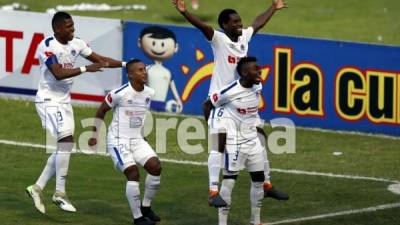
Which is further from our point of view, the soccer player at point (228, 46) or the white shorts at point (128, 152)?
the soccer player at point (228, 46)

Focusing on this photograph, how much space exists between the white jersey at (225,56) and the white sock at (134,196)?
2.17m

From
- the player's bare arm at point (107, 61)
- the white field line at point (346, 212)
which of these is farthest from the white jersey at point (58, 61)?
the white field line at point (346, 212)

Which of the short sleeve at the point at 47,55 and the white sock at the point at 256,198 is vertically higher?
the short sleeve at the point at 47,55

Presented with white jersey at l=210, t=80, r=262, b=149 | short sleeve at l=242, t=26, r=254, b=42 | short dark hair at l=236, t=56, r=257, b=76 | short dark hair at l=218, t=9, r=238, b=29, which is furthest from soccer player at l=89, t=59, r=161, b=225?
short sleeve at l=242, t=26, r=254, b=42

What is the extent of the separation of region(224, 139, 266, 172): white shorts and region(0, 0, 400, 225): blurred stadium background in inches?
48.3

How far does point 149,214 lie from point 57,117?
7.29 ft

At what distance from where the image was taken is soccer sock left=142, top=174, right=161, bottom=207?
20047 mm

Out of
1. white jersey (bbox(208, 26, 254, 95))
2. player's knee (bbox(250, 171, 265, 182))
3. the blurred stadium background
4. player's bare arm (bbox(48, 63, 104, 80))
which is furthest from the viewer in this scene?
white jersey (bbox(208, 26, 254, 95))

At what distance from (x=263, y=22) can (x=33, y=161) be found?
237 inches

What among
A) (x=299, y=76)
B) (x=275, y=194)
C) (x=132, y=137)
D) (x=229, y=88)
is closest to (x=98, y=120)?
(x=132, y=137)

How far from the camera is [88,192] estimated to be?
74.3ft

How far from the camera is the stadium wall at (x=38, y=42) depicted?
96.5 feet

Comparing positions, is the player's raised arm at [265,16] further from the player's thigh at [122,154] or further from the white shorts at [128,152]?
the player's thigh at [122,154]

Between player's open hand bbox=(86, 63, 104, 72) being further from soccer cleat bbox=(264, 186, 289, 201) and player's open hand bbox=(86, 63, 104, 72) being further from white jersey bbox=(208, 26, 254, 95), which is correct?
soccer cleat bbox=(264, 186, 289, 201)
